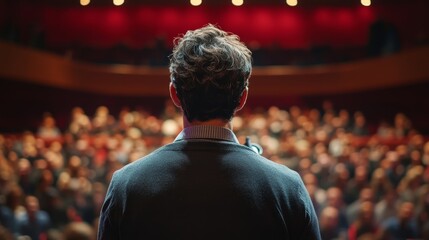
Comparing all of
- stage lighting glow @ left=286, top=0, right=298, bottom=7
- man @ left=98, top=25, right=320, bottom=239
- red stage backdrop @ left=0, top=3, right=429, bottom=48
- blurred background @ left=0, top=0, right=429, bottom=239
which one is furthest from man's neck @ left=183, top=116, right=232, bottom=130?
red stage backdrop @ left=0, top=3, right=429, bottom=48

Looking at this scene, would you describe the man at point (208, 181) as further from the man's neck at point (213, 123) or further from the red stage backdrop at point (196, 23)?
the red stage backdrop at point (196, 23)

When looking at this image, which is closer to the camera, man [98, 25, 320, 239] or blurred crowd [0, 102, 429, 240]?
man [98, 25, 320, 239]

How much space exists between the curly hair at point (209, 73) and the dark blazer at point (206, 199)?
0.20 feet

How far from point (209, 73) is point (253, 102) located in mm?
12820

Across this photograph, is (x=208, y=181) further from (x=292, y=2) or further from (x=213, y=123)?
(x=292, y=2)

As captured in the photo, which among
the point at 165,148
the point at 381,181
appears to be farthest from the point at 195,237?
the point at 381,181

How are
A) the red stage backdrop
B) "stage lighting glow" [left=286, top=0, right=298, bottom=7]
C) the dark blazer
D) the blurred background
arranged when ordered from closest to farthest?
1. the dark blazer
2. "stage lighting glow" [left=286, top=0, right=298, bottom=7]
3. the blurred background
4. the red stage backdrop

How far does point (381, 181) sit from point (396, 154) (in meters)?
1.16

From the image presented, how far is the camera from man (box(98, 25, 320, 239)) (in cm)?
125

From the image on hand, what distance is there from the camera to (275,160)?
7.76 m

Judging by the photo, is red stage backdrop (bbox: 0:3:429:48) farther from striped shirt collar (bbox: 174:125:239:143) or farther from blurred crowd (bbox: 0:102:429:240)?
striped shirt collar (bbox: 174:125:239:143)

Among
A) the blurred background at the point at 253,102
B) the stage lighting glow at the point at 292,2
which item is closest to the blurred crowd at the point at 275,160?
the blurred background at the point at 253,102

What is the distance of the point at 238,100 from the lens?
1312 millimetres

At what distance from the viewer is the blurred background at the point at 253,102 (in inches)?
255
